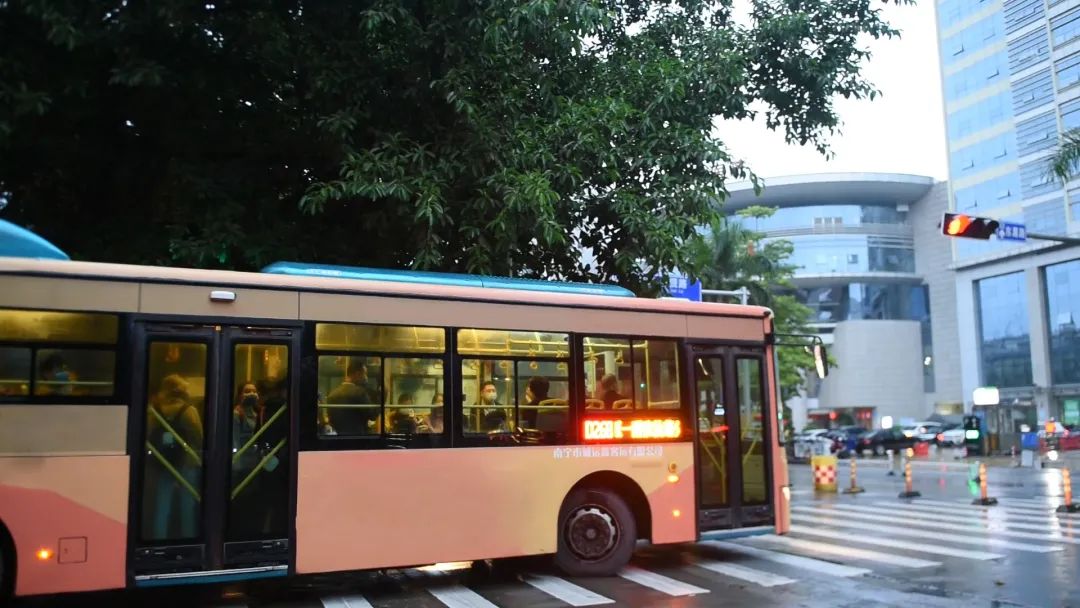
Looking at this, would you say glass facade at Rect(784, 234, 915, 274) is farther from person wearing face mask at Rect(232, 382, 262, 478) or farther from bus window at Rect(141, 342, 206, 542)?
bus window at Rect(141, 342, 206, 542)

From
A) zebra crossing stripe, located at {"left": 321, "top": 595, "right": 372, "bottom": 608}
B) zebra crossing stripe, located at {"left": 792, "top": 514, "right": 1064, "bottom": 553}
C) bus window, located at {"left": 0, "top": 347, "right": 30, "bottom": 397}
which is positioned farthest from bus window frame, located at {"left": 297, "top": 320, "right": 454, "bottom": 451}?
zebra crossing stripe, located at {"left": 792, "top": 514, "right": 1064, "bottom": 553}

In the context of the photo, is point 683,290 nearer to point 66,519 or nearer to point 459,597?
point 459,597

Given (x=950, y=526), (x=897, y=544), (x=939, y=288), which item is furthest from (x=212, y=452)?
(x=939, y=288)

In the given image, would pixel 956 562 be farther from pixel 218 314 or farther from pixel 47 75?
pixel 47 75

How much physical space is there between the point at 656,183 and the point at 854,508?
30.3 ft

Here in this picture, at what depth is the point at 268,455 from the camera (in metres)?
7.95

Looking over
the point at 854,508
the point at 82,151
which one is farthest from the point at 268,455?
the point at 854,508

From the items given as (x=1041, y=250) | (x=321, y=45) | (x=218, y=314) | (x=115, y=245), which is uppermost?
(x=1041, y=250)

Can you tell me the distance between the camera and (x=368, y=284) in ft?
28.1

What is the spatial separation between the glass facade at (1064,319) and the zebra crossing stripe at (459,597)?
160 ft

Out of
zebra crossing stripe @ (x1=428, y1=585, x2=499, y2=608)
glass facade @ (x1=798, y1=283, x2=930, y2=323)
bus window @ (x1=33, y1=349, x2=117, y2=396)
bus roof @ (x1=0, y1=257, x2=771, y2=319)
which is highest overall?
glass facade @ (x1=798, y1=283, x2=930, y2=323)

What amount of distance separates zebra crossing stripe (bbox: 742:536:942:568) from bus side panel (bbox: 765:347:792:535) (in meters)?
1.07

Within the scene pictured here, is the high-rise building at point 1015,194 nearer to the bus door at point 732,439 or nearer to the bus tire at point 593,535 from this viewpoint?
the bus door at point 732,439

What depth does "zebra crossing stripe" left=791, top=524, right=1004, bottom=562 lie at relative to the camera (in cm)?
1077
